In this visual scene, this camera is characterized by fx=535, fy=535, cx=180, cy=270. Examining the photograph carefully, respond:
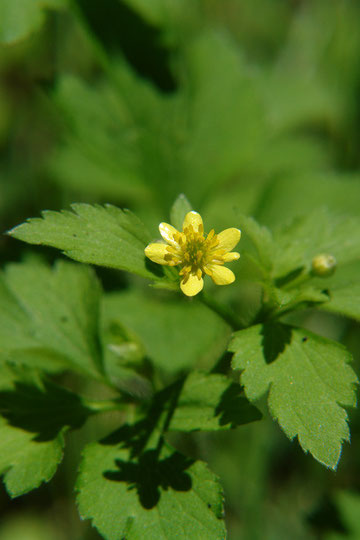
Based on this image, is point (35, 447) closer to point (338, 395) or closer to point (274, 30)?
point (338, 395)

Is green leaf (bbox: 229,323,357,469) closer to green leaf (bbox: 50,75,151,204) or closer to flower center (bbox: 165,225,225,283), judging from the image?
flower center (bbox: 165,225,225,283)

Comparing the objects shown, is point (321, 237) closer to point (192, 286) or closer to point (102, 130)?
point (192, 286)

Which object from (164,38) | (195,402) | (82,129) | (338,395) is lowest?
(195,402)

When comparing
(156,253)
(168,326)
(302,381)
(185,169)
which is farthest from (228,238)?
(185,169)

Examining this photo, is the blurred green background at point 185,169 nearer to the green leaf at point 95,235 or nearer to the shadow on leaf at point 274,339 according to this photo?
the shadow on leaf at point 274,339

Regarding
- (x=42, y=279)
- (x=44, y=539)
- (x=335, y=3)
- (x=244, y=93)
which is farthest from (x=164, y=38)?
(x=44, y=539)

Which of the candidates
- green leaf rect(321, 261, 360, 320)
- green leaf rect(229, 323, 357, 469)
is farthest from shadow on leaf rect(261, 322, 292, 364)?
green leaf rect(321, 261, 360, 320)

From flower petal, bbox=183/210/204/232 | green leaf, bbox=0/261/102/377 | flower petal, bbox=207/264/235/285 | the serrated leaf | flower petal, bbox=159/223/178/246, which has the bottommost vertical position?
the serrated leaf
